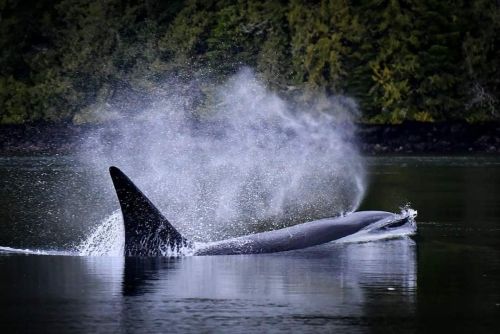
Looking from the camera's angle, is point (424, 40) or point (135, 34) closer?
point (424, 40)

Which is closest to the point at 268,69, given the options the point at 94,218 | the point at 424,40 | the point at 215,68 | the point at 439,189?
the point at 215,68

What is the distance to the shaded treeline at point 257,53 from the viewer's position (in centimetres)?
10725

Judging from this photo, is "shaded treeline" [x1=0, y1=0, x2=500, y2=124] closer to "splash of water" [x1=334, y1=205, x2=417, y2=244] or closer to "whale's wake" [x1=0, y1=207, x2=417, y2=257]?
"splash of water" [x1=334, y1=205, x2=417, y2=244]

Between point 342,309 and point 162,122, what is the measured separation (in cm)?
9306

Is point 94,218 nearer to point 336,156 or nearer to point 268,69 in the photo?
point 336,156

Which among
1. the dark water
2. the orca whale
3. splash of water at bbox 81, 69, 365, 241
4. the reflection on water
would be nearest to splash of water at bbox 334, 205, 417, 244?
the orca whale

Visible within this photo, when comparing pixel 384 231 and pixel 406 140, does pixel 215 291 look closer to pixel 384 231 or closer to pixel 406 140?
pixel 384 231

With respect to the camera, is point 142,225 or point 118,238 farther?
point 118,238

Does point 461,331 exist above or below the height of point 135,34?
below

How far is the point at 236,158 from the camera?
80.9 meters

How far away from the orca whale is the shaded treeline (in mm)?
75217

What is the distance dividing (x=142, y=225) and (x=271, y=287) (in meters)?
4.05

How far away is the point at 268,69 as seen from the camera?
112 meters

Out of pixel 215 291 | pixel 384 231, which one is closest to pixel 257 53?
pixel 384 231
